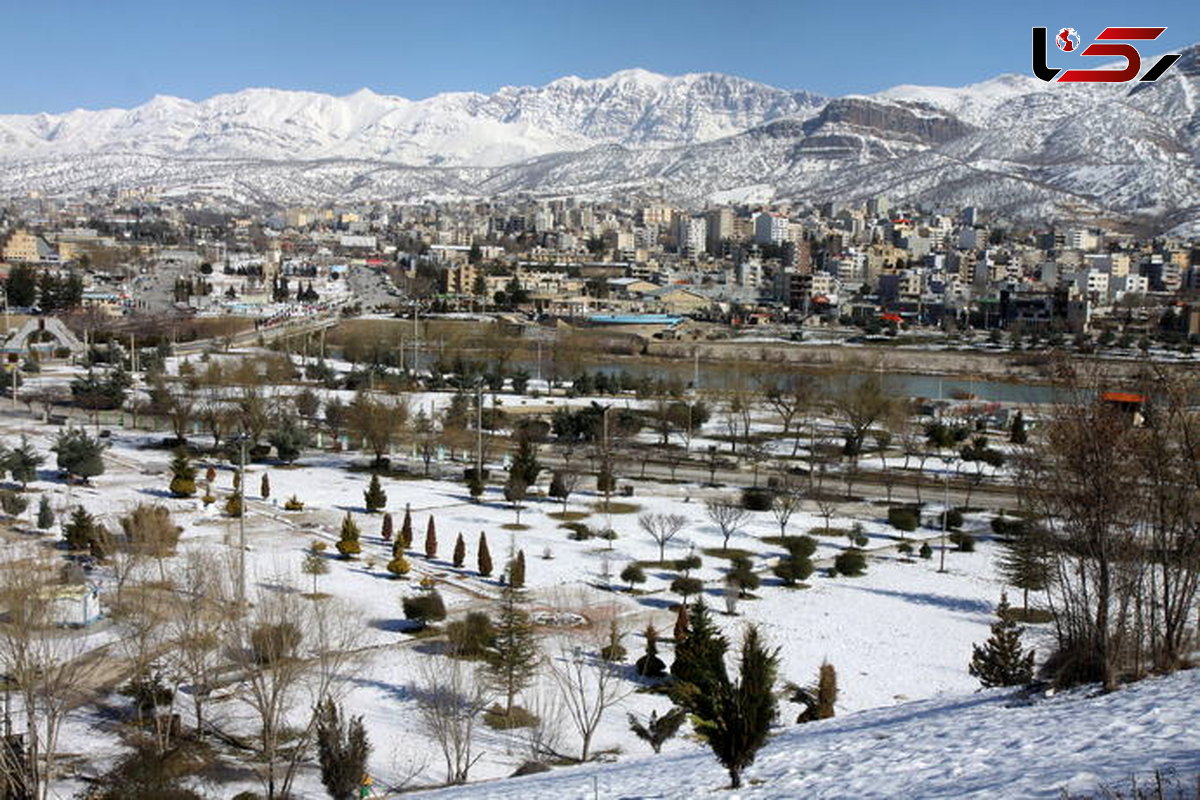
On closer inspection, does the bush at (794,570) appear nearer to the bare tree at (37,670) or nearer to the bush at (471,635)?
the bush at (471,635)

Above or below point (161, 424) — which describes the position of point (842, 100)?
above

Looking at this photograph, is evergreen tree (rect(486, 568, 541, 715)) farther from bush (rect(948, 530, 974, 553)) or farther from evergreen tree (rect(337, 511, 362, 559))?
bush (rect(948, 530, 974, 553))

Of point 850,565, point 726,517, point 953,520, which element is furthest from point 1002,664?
point 953,520

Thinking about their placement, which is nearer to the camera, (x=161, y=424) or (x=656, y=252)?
(x=161, y=424)

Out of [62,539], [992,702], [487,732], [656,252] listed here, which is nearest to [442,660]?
[487,732]

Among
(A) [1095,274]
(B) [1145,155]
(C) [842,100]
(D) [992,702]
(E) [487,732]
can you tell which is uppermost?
(C) [842,100]

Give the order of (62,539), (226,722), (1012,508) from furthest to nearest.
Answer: (1012,508) < (62,539) < (226,722)

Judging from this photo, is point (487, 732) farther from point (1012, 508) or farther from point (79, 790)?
point (1012, 508)

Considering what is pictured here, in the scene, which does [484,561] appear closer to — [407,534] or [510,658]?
[407,534]
